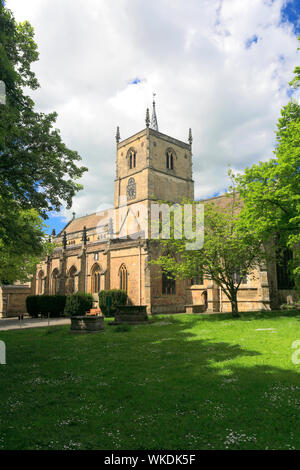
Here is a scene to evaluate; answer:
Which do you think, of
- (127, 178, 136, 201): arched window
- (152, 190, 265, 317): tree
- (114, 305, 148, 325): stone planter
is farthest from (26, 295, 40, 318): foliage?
(127, 178, 136, 201): arched window

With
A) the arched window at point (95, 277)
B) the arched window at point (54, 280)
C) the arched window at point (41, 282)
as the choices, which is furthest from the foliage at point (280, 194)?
the arched window at point (41, 282)

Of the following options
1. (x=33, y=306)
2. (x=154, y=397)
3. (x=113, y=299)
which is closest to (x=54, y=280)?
(x=33, y=306)

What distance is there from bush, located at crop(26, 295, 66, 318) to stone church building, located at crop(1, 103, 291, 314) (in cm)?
303

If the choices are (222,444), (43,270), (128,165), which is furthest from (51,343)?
(128,165)

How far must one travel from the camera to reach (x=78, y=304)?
1112 inches

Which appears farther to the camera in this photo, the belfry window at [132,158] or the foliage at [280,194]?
the belfry window at [132,158]

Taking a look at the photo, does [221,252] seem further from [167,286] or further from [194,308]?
[167,286]

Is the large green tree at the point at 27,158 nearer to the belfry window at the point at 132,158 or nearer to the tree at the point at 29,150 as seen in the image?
the tree at the point at 29,150

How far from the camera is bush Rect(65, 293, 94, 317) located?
28.3 m

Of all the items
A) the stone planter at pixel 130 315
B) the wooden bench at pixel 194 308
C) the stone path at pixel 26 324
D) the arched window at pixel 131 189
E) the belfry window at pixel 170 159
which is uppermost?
the belfry window at pixel 170 159

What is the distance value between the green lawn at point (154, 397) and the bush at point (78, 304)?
56.2 feet

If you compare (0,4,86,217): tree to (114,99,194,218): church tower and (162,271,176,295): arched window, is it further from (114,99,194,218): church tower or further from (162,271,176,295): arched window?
(114,99,194,218): church tower

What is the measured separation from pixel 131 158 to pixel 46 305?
29333 mm

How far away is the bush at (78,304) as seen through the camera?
2827 centimetres
